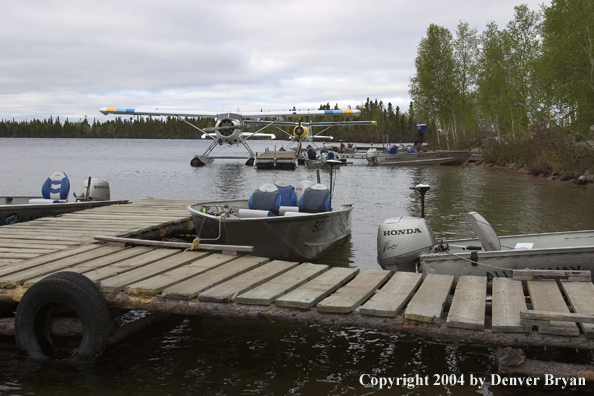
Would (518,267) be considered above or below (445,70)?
below

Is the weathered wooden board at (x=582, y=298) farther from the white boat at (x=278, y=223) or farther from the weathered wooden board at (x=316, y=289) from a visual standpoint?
the white boat at (x=278, y=223)

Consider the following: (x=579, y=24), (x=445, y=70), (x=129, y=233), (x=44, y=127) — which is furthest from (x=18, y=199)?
(x=44, y=127)

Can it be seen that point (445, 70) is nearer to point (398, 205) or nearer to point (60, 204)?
point (398, 205)

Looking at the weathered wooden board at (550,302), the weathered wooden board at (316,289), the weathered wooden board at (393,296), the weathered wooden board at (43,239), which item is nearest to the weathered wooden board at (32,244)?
the weathered wooden board at (43,239)

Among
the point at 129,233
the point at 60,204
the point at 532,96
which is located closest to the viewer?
the point at 129,233

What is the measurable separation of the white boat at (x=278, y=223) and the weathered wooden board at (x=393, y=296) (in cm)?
282

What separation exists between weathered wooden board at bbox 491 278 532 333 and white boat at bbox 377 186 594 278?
2.72ft

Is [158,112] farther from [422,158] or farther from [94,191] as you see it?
[94,191]

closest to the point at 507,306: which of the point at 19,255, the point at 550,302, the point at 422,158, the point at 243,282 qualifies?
the point at 550,302

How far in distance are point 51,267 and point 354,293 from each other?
3.73 meters

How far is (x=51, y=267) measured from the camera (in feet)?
22.0

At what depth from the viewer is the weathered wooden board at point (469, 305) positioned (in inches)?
191

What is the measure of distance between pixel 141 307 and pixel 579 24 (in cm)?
2667

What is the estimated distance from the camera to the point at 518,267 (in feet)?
23.2
